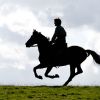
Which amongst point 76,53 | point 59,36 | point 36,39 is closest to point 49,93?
point 59,36

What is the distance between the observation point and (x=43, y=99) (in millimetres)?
20938

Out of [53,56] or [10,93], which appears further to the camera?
[53,56]

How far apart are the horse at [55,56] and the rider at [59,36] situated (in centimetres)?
52

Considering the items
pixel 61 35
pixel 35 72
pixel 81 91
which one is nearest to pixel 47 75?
pixel 35 72

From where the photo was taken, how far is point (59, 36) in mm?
27234

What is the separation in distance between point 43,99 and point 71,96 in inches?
59.8

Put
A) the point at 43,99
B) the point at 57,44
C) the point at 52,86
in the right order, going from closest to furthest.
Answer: the point at 43,99
the point at 52,86
the point at 57,44

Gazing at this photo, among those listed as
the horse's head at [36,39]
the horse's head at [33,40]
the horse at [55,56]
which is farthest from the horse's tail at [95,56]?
the horse's head at [33,40]

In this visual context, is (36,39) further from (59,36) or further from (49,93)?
(49,93)

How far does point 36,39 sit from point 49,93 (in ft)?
20.3

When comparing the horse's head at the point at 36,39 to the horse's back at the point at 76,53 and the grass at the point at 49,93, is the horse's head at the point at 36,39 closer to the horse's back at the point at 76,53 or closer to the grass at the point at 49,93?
the horse's back at the point at 76,53

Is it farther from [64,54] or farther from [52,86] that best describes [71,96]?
[64,54]

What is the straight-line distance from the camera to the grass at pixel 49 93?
70.7ft

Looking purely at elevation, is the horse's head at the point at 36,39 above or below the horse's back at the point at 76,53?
above
